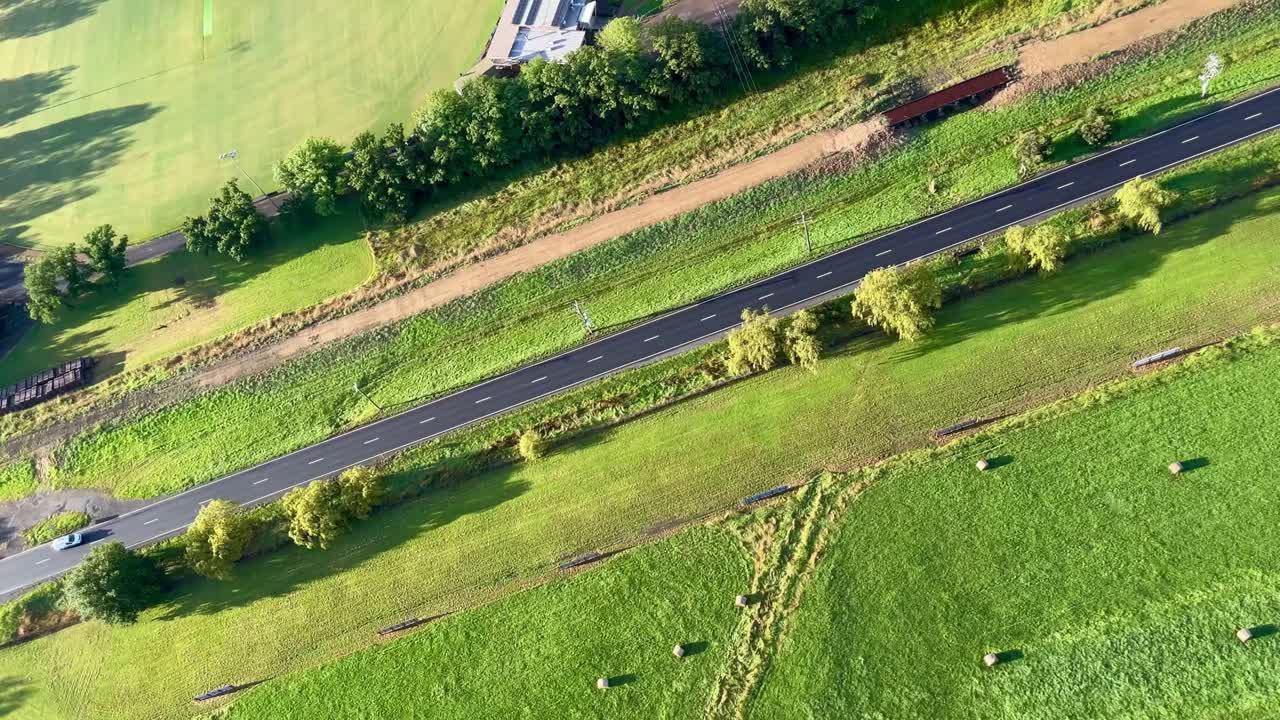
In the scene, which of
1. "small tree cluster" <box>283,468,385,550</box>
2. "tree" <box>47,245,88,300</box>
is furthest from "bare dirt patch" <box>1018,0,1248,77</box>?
"tree" <box>47,245,88,300</box>

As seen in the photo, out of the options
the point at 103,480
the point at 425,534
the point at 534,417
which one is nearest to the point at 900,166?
the point at 534,417

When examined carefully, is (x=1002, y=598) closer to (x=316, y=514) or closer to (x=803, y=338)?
(x=803, y=338)

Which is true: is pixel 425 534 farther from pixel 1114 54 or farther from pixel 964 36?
pixel 1114 54

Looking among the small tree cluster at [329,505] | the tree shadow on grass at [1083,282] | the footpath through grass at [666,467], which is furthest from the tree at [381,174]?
the tree shadow on grass at [1083,282]

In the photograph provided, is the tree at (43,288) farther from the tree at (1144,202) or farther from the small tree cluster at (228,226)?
the tree at (1144,202)

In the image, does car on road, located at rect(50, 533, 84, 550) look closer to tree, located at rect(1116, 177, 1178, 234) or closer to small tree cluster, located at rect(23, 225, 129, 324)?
small tree cluster, located at rect(23, 225, 129, 324)

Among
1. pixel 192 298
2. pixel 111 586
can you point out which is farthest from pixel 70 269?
pixel 111 586
